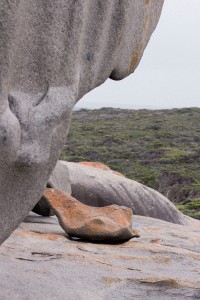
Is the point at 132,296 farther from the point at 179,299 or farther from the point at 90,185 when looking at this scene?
the point at 90,185

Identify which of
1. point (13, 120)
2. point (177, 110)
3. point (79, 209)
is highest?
point (13, 120)

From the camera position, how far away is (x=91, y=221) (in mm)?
6074

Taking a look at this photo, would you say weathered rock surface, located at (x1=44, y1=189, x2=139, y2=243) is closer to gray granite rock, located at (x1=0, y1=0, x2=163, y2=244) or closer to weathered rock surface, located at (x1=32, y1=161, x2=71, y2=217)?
weathered rock surface, located at (x1=32, y1=161, x2=71, y2=217)

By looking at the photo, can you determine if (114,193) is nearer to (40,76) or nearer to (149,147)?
(40,76)

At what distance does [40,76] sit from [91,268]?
264 centimetres

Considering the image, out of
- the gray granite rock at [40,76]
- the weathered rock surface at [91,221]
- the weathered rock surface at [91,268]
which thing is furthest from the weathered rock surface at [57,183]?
the gray granite rock at [40,76]

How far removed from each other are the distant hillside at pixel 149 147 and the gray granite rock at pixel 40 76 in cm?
1311

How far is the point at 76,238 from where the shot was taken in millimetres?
6199

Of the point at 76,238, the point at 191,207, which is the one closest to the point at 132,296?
the point at 76,238

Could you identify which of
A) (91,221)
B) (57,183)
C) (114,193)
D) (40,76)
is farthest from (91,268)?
(114,193)

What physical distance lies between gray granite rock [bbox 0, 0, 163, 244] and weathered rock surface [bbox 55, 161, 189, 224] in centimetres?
649

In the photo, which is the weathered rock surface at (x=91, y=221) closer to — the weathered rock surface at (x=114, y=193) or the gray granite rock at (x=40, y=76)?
the weathered rock surface at (x=114, y=193)

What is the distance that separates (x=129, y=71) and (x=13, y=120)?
798 millimetres

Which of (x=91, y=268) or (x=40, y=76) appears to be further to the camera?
(x=91, y=268)
